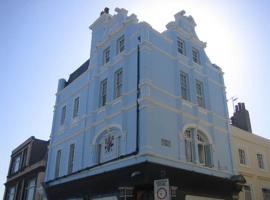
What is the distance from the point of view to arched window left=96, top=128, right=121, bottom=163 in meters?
16.8

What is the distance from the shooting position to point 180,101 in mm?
17531

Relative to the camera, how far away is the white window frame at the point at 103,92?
1936 centimetres

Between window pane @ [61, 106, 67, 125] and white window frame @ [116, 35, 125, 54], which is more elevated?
white window frame @ [116, 35, 125, 54]

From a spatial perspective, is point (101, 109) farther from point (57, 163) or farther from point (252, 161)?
point (252, 161)

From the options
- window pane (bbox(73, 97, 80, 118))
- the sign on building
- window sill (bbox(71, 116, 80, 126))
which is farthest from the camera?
window pane (bbox(73, 97, 80, 118))

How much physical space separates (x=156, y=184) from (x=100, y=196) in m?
8.17

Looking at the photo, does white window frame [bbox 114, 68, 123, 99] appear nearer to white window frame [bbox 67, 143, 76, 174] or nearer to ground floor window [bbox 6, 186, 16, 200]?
white window frame [bbox 67, 143, 76, 174]

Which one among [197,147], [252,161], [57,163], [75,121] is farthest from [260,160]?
[57,163]

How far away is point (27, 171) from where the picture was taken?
27594 millimetres

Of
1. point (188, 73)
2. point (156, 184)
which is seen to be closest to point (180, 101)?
point (188, 73)

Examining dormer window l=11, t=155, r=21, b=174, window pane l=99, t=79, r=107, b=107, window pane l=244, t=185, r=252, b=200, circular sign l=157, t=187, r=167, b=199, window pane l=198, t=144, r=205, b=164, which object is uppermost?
window pane l=99, t=79, r=107, b=107

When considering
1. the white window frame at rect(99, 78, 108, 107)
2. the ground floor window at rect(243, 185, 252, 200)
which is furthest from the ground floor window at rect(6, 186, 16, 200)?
the ground floor window at rect(243, 185, 252, 200)

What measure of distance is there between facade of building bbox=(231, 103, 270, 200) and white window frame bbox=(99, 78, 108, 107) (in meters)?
9.74

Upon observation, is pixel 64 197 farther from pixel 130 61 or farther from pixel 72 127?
pixel 130 61
